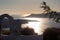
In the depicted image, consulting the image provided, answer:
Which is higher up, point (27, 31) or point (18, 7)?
point (18, 7)

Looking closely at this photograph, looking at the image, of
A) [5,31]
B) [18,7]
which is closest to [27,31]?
[5,31]

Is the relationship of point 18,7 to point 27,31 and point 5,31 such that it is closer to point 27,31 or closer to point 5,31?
point 27,31

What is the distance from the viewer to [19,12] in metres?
2.93

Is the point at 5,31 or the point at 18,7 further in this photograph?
the point at 5,31

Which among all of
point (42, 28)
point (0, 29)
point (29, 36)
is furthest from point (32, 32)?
point (0, 29)

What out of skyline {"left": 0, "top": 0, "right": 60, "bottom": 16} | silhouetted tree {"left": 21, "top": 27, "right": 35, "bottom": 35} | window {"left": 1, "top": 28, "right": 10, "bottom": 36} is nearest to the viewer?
skyline {"left": 0, "top": 0, "right": 60, "bottom": 16}

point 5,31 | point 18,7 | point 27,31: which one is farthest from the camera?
point 5,31

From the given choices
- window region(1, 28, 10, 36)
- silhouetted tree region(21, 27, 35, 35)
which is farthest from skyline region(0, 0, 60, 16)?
window region(1, 28, 10, 36)

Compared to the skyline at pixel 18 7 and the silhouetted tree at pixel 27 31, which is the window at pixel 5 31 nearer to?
the silhouetted tree at pixel 27 31

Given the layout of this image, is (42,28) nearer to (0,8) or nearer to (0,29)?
(0,8)

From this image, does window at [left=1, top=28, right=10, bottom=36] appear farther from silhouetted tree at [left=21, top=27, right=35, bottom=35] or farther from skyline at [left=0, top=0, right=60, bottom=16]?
skyline at [left=0, top=0, right=60, bottom=16]

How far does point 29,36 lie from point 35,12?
2.73ft

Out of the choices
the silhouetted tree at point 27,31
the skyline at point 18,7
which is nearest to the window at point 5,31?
the silhouetted tree at point 27,31

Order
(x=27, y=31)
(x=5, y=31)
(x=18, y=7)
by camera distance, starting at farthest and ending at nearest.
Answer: (x=5, y=31) → (x=27, y=31) → (x=18, y=7)
